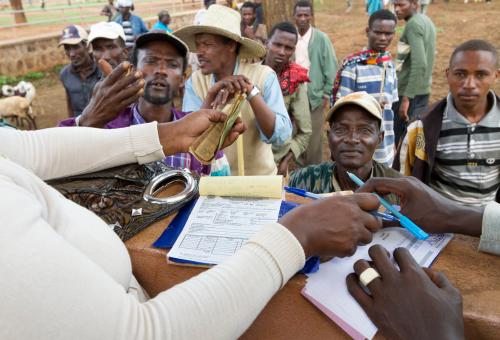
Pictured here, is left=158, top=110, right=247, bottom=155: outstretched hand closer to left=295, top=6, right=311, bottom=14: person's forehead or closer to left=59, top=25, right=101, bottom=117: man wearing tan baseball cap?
left=59, top=25, right=101, bottom=117: man wearing tan baseball cap

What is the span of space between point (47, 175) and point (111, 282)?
2.15 ft

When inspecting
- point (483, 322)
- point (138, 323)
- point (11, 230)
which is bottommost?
point (483, 322)


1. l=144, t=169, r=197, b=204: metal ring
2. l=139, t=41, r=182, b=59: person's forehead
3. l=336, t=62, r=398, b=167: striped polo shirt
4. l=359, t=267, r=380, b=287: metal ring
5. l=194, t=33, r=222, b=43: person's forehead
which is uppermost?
l=194, t=33, r=222, b=43: person's forehead

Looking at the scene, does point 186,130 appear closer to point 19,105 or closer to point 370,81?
point 370,81

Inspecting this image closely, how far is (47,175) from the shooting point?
119cm

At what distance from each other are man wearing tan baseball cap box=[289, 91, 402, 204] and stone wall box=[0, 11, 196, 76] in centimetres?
1111

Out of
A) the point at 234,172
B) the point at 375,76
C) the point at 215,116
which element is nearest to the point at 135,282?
the point at 215,116

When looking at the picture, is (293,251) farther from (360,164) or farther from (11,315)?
(360,164)

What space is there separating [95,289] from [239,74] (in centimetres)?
211

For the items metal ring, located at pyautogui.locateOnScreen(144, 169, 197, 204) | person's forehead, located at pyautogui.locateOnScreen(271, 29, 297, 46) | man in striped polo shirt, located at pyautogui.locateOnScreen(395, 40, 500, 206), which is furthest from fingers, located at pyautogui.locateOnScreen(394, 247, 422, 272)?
person's forehead, located at pyautogui.locateOnScreen(271, 29, 297, 46)

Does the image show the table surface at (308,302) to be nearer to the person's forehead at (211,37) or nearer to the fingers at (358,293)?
the fingers at (358,293)

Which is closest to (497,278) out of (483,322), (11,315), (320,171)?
(483,322)

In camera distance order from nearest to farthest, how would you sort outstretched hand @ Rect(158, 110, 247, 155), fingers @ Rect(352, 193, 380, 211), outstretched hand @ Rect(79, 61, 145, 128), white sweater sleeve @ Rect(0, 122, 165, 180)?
1. fingers @ Rect(352, 193, 380, 211)
2. white sweater sleeve @ Rect(0, 122, 165, 180)
3. outstretched hand @ Rect(158, 110, 247, 155)
4. outstretched hand @ Rect(79, 61, 145, 128)

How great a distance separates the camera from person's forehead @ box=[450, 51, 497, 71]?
2.43 metres
